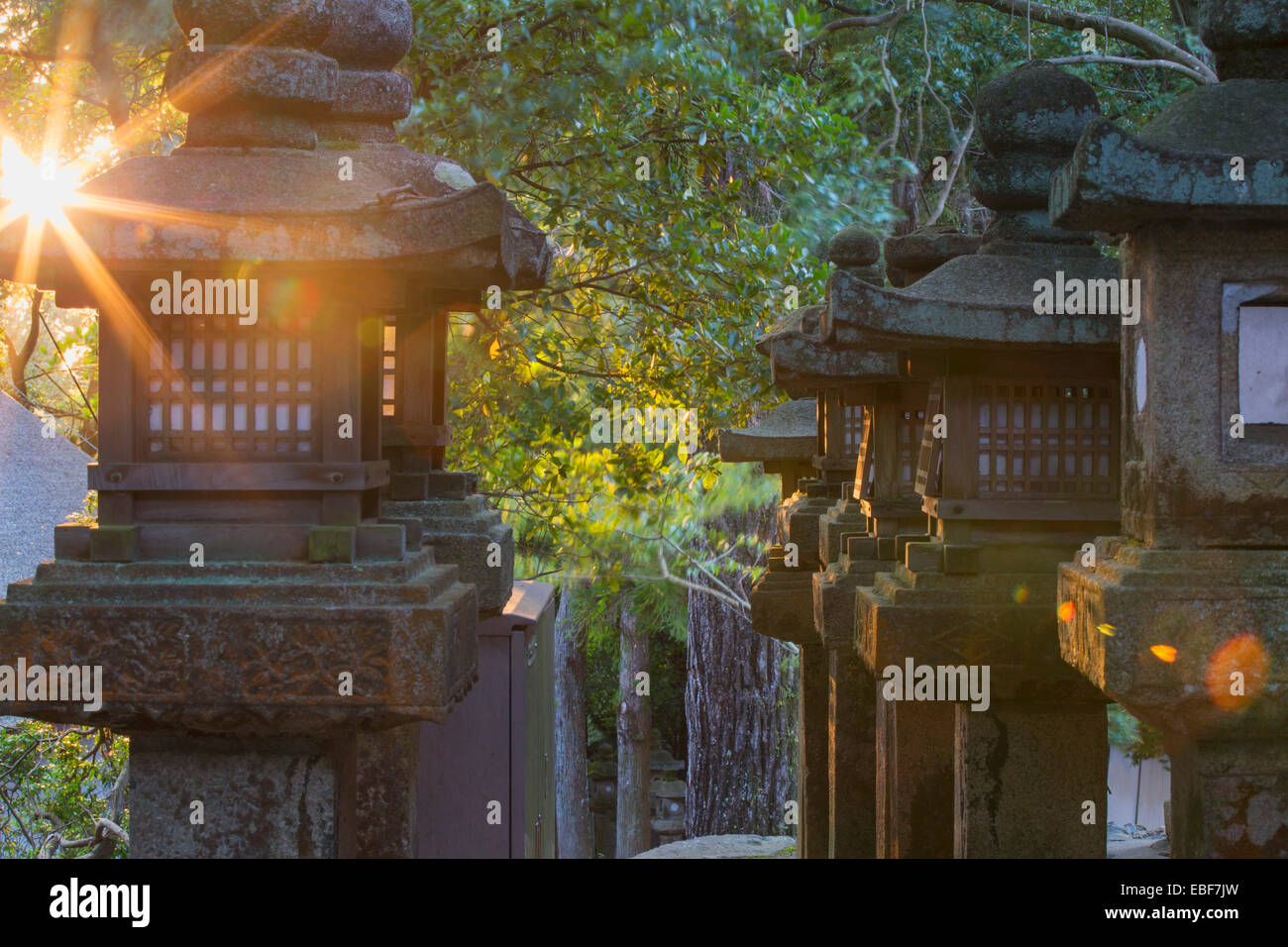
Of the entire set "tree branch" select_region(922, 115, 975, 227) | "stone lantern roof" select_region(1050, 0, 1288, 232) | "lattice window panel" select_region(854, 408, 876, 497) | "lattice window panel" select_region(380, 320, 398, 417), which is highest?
"tree branch" select_region(922, 115, 975, 227)

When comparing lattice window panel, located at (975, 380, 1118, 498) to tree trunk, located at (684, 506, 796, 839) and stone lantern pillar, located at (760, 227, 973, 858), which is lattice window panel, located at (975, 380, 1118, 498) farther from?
tree trunk, located at (684, 506, 796, 839)

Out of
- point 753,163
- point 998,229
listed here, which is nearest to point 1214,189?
point 998,229

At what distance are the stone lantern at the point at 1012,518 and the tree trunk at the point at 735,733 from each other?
34.5ft

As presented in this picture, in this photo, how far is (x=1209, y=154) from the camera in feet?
12.7

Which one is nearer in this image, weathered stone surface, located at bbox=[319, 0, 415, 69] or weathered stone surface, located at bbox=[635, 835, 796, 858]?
weathered stone surface, located at bbox=[319, 0, 415, 69]

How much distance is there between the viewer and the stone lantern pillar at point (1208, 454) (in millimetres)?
3910

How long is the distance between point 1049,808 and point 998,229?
2.82 meters

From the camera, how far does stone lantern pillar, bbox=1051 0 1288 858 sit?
391cm

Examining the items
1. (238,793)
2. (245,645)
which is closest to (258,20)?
(245,645)

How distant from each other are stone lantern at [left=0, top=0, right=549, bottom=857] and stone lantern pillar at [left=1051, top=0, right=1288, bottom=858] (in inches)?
90.9

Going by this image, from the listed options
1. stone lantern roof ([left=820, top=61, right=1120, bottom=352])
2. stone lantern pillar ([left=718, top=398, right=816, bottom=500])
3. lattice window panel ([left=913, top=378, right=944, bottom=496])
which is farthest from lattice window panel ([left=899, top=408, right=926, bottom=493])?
stone lantern pillar ([left=718, top=398, right=816, bottom=500])

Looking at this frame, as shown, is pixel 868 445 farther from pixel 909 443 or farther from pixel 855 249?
pixel 855 249

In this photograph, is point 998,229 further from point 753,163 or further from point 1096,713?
point 753,163

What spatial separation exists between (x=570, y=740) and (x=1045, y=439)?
1572cm
